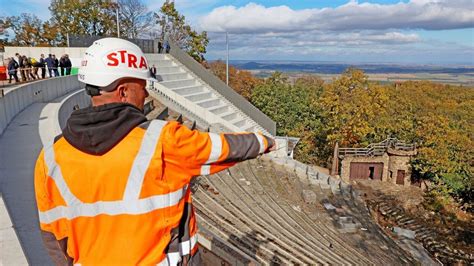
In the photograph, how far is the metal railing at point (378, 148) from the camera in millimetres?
28469

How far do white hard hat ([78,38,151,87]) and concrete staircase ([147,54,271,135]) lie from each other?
1548cm

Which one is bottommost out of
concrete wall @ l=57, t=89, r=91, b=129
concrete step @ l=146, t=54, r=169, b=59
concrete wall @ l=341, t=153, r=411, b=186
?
concrete wall @ l=341, t=153, r=411, b=186

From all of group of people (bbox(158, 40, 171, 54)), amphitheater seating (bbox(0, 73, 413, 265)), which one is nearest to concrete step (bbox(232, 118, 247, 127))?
amphitheater seating (bbox(0, 73, 413, 265))

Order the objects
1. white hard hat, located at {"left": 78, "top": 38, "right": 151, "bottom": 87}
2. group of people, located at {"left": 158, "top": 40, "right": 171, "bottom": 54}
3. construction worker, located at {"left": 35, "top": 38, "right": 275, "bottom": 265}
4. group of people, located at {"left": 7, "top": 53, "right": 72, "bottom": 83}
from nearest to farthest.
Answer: construction worker, located at {"left": 35, "top": 38, "right": 275, "bottom": 265}, white hard hat, located at {"left": 78, "top": 38, "right": 151, "bottom": 87}, group of people, located at {"left": 7, "top": 53, "right": 72, "bottom": 83}, group of people, located at {"left": 158, "top": 40, "right": 171, "bottom": 54}

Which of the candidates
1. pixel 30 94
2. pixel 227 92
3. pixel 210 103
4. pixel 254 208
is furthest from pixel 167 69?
pixel 254 208

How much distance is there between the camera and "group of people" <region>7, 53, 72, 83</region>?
1131 cm

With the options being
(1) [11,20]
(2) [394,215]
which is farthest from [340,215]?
(1) [11,20]

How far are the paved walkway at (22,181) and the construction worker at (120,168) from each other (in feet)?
4.39

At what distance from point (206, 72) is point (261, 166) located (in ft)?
31.2

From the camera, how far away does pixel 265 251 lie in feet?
26.4

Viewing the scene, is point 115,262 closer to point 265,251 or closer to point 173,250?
point 173,250

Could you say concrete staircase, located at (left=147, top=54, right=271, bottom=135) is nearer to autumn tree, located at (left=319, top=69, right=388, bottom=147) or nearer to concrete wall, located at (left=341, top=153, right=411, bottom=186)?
concrete wall, located at (left=341, top=153, right=411, bottom=186)

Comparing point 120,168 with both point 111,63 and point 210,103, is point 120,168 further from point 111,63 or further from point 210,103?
point 210,103

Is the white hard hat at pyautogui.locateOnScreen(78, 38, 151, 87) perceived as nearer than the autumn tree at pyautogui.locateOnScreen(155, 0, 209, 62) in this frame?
Yes
